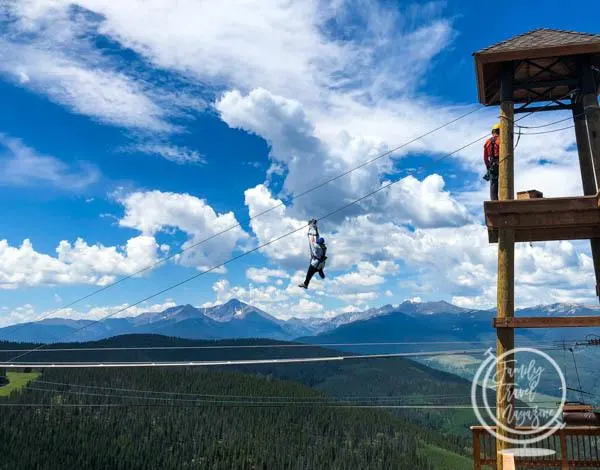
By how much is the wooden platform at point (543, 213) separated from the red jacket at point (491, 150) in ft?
7.85

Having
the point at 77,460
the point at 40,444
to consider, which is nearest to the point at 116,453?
the point at 77,460

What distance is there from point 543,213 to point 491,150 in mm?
2796

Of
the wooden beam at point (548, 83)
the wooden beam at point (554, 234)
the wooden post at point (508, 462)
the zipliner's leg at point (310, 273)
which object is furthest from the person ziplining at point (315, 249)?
the wooden post at point (508, 462)

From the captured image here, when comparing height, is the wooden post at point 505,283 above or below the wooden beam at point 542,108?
Result: below

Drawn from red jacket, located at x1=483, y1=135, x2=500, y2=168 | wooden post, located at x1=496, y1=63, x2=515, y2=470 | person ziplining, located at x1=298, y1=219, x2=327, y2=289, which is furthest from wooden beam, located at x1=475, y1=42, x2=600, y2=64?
person ziplining, located at x1=298, y1=219, x2=327, y2=289

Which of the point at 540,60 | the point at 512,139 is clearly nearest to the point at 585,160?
the point at 512,139

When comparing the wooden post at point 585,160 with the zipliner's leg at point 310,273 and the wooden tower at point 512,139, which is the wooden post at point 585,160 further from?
the zipliner's leg at point 310,273

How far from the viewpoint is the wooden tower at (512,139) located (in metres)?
12.7

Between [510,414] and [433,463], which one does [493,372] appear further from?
[433,463]

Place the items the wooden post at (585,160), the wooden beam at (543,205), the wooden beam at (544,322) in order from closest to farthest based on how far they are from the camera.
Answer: the wooden beam at (544,322) < the wooden beam at (543,205) < the wooden post at (585,160)

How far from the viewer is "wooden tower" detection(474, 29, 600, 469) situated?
41.6 feet

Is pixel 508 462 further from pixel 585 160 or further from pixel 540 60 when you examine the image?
pixel 540 60

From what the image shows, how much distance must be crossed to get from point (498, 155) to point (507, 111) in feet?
4.05

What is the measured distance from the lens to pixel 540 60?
14.9 metres
